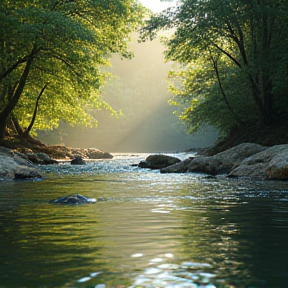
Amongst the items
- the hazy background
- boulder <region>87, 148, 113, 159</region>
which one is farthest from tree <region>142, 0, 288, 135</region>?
the hazy background

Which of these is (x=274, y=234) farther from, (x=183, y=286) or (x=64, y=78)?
(x=64, y=78)

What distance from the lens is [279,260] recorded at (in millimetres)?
2902

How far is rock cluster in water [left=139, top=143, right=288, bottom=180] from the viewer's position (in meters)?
11.0

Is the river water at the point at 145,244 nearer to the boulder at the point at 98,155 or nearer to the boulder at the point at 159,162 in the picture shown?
the boulder at the point at 159,162

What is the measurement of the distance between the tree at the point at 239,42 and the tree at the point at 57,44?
2.37 meters

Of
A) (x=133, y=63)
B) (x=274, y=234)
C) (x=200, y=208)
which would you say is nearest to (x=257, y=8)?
(x=200, y=208)

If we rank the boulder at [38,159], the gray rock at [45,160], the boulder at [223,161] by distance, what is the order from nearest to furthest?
the boulder at [223,161]
the boulder at [38,159]
the gray rock at [45,160]

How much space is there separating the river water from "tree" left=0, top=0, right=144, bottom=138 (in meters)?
11.9

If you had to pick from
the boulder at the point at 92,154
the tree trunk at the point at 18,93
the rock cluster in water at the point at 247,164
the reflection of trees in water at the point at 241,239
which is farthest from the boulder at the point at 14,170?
the boulder at the point at 92,154

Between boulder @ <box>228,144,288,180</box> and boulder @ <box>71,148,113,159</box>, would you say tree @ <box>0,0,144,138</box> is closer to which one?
boulder @ <box>71,148,113,159</box>

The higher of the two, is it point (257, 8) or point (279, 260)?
point (257, 8)

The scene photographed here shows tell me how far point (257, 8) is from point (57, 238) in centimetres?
1559

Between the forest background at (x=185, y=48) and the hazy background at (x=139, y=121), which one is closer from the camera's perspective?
the forest background at (x=185, y=48)

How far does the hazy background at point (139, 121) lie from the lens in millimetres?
90688
